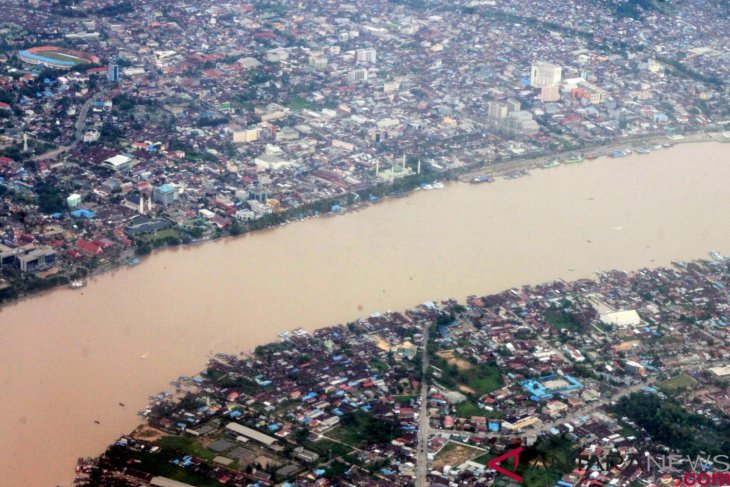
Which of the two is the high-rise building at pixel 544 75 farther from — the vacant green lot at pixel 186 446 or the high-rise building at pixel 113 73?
the vacant green lot at pixel 186 446

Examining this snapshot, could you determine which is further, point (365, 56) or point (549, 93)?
point (365, 56)

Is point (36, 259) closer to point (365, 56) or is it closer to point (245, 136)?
point (245, 136)

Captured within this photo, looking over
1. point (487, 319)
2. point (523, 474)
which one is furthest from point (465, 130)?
point (523, 474)

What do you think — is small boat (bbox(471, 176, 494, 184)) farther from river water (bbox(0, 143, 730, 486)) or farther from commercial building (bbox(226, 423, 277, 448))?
commercial building (bbox(226, 423, 277, 448))

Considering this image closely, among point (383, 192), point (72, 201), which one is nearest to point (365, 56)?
point (383, 192)

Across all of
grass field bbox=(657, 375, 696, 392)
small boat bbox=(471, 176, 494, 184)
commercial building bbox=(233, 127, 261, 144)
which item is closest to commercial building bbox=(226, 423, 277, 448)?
grass field bbox=(657, 375, 696, 392)

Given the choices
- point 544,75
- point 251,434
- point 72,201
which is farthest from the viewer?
point 544,75
